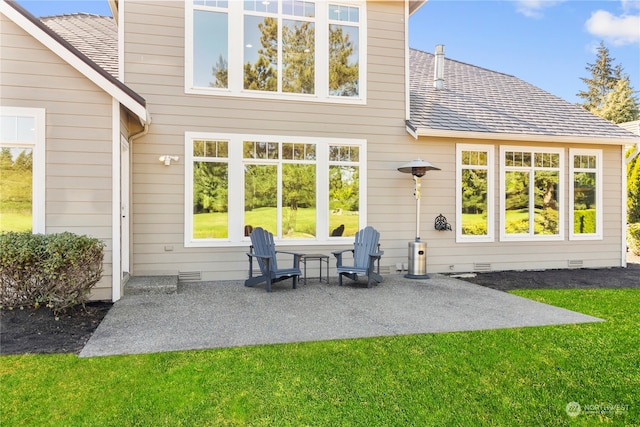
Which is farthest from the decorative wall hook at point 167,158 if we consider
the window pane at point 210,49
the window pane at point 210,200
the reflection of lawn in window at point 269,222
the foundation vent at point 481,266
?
the foundation vent at point 481,266

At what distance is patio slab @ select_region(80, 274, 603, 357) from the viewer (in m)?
3.91

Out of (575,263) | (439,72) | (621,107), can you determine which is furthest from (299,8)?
(621,107)

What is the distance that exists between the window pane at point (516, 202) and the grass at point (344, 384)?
15.6ft

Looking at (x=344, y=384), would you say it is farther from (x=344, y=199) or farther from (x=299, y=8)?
(x=299, y=8)

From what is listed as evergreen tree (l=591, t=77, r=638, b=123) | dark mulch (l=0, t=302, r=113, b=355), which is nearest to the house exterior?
dark mulch (l=0, t=302, r=113, b=355)

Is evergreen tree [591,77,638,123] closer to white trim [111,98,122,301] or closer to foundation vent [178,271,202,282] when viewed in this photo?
foundation vent [178,271,202,282]

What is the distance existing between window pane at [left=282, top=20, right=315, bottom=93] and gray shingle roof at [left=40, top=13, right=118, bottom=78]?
3027 millimetres

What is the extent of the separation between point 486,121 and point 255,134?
4.86 m

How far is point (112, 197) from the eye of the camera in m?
5.40

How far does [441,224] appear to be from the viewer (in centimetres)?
795

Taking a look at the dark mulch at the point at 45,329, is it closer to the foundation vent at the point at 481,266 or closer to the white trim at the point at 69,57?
the white trim at the point at 69,57

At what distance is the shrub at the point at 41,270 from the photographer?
4348mm

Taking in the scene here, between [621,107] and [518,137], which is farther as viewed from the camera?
[621,107]

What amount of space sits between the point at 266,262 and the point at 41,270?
9.45 ft
